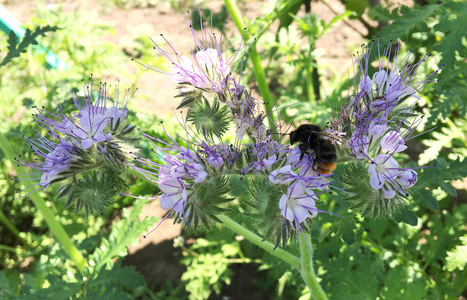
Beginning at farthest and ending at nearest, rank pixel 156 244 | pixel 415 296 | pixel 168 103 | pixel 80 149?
pixel 168 103
pixel 156 244
pixel 415 296
pixel 80 149

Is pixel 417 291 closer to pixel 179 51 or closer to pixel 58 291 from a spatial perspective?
pixel 58 291

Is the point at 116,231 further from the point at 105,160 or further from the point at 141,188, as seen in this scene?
the point at 105,160

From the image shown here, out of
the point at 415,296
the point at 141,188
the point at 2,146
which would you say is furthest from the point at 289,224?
the point at 2,146

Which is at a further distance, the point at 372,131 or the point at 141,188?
the point at 141,188

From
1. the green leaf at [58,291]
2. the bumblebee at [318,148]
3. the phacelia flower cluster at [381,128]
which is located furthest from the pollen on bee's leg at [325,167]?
the green leaf at [58,291]

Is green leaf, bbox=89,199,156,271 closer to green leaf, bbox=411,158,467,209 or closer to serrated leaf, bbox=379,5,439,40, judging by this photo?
green leaf, bbox=411,158,467,209

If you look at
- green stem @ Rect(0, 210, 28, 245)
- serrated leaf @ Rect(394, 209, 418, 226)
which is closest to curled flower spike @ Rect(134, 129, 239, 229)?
serrated leaf @ Rect(394, 209, 418, 226)
